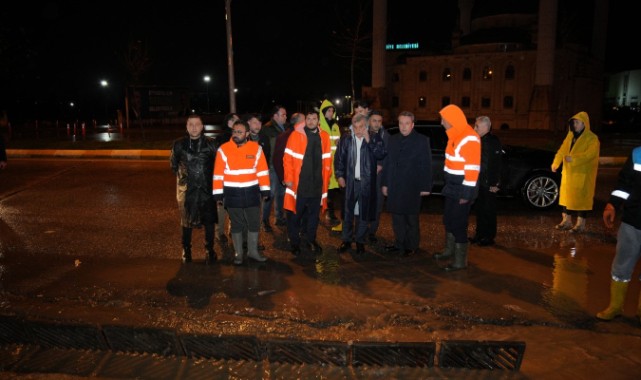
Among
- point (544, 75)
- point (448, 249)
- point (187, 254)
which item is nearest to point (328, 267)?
point (448, 249)

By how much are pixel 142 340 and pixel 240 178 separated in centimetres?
228

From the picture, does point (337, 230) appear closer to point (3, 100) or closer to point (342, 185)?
point (342, 185)

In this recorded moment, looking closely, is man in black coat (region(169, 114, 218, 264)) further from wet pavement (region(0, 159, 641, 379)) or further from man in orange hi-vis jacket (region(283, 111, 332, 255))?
man in orange hi-vis jacket (region(283, 111, 332, 255))

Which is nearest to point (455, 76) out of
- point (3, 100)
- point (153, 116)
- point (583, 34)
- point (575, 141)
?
point (583, 34)

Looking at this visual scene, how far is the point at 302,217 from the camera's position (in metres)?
6.64

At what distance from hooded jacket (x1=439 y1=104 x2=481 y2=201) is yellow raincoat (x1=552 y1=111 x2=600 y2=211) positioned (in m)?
2.52

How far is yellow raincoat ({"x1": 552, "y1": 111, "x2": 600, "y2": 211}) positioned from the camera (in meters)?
7.15

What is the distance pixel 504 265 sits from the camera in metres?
6.01

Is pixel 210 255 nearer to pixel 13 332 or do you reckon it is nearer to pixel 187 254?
pixel 187 254

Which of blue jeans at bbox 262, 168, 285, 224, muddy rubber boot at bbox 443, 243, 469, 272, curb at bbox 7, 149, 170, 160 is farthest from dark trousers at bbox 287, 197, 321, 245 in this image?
curb at bbox 7, 149, 170, 160

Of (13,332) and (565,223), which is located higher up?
(565,223)

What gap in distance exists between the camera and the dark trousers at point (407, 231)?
6.39 metres

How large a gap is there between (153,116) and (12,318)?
43.7m

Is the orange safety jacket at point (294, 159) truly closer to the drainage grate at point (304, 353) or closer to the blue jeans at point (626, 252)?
the drainage grate at point (304, 353)
